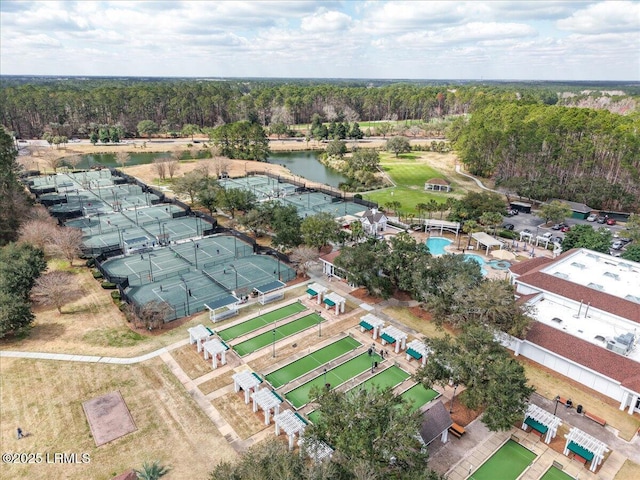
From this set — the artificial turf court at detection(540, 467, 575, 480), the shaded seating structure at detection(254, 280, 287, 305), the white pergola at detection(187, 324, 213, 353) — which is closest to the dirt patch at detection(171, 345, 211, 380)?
the white pergola at detection(187, 324, 213, 353)

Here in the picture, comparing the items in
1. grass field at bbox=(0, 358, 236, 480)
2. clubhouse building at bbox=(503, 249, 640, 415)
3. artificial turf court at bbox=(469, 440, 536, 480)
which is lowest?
artificial turf court at bbox=(469, 440, 536, 480)

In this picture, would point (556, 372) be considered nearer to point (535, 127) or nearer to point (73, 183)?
point (535, 127)

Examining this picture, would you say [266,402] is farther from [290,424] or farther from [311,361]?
[311,361]

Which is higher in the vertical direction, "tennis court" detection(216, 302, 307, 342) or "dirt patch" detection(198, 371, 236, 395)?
"dirt patch" detection(198, 371, 236, 395)

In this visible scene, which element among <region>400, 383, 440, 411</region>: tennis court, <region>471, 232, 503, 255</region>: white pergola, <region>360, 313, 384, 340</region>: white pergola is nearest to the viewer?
<region>400, 383, 440, 411</region>: tennis court

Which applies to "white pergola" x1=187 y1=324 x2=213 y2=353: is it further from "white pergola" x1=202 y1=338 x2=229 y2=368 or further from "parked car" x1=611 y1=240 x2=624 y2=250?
"parked car" x1=611 y1=240 x2=624 y2=250

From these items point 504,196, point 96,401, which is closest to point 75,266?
point 96,401
